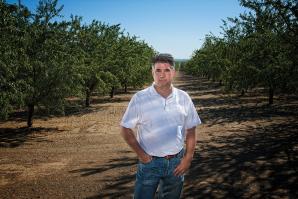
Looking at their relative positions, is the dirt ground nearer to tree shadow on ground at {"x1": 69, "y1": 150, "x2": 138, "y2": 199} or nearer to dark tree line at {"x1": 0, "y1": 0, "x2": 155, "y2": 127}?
tree shadow on ground at {"x1": 69, "y1": 150, "x2": 138, "y2": 199}

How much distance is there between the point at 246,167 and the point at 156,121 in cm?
566

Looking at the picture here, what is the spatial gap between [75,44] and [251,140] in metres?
11.2

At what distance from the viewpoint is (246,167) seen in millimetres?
8312

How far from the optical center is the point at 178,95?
3.57m

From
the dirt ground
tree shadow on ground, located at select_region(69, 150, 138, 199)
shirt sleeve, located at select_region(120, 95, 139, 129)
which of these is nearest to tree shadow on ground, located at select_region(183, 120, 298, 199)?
the dirt ground

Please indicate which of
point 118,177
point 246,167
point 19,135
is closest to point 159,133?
point 118,177

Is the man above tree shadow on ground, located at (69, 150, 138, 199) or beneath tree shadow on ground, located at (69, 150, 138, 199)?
above

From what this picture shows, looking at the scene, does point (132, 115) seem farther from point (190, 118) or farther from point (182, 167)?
point (182, 167)

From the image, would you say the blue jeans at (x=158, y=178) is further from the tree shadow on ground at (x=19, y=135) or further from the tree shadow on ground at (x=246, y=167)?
the tree shadow on ground at (x=19, y=135)

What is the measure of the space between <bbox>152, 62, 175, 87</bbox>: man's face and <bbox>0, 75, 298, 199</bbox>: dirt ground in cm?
371

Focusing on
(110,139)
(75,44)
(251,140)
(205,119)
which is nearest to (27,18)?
(75,44)

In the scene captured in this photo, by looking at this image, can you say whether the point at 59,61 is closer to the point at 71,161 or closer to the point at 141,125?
the point at 71,161

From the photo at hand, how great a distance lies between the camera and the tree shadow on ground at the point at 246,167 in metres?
6.71

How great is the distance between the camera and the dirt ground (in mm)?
6969
